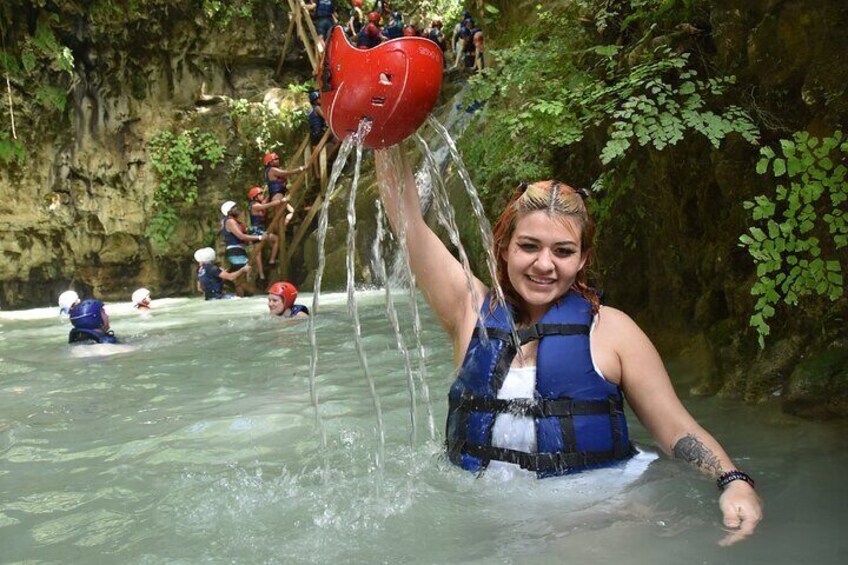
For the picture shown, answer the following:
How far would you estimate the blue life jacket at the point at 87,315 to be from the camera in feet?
21.8

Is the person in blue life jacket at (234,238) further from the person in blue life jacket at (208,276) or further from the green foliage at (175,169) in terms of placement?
the green foliage at (175,169)

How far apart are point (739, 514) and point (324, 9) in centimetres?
1408

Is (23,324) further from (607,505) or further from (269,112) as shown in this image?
(607,505)

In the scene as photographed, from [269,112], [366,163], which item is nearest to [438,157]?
[366,163]

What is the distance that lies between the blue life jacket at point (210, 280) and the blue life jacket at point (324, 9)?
5.91 m

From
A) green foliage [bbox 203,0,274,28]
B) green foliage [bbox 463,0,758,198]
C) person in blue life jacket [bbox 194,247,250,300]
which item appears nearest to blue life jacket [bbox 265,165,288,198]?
person in blue life jacket [bbox 194,247,250,300]

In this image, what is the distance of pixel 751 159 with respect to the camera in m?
3.34

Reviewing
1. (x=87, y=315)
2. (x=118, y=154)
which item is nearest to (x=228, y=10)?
(x=118, y=154)

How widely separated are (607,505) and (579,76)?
9.02ft

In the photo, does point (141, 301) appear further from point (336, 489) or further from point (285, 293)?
point (336, 489)

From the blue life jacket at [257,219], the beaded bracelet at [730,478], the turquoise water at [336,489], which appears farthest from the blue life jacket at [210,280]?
the beaded bracelet at [730,478]

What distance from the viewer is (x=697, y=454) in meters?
2.16

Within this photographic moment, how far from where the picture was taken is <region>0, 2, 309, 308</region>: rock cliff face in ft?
45.4

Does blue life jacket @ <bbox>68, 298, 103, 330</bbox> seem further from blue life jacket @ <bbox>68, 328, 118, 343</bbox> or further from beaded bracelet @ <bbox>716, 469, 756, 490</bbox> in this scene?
beaded bracelet @ <bbox>716, 469, 756, 490</bbox>
